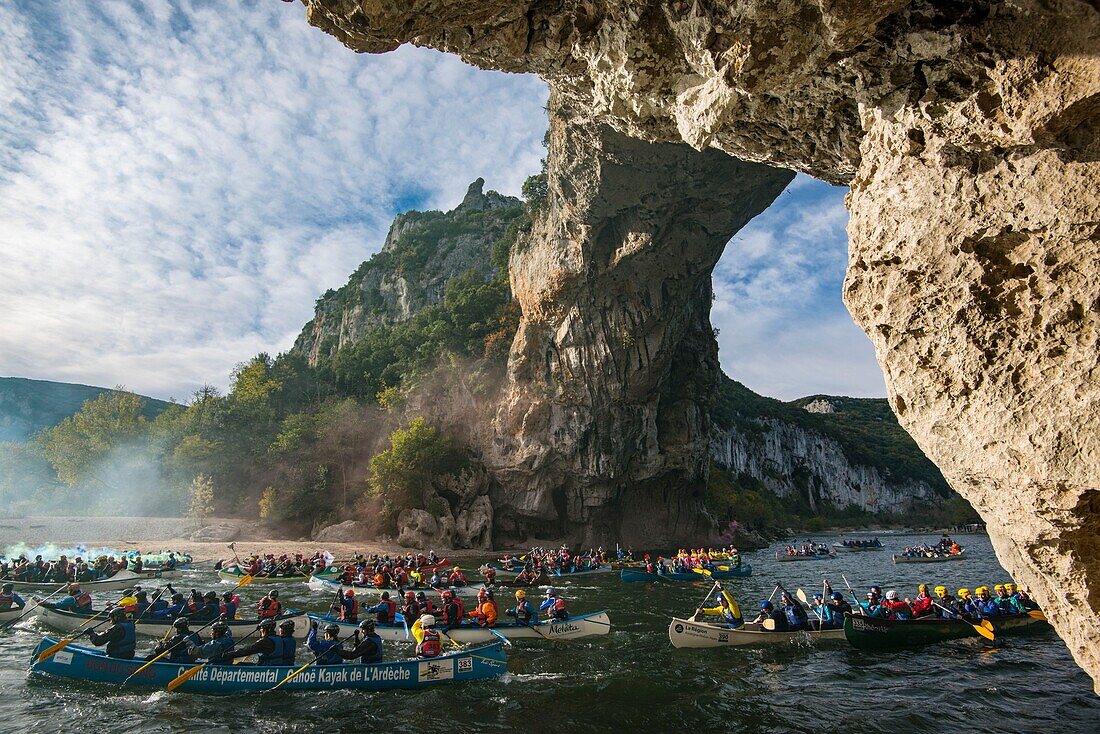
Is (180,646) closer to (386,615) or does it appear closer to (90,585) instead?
(386,615)

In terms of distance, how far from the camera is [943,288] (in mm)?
5594

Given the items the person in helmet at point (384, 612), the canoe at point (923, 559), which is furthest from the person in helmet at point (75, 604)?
the canoe at point (923, 559)

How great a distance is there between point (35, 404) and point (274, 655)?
15321 cm

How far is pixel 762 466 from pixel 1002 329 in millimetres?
98712

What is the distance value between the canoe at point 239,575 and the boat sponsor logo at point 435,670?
16.2 m

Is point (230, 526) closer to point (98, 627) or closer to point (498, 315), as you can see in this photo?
point (498, 315)

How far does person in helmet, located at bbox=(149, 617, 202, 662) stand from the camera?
10.9 m

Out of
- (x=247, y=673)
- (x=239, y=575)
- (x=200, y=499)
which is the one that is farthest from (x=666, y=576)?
(x=200, y=499)

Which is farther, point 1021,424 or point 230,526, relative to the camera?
point 230,526

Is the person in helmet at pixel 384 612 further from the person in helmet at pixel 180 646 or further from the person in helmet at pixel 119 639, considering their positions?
the person in helmet at pixel 119 639

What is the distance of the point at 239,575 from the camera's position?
23.4m

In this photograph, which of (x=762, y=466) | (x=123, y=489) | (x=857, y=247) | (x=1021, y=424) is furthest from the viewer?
(x=762, y=466)

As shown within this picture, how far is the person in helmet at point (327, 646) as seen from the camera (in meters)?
11.1

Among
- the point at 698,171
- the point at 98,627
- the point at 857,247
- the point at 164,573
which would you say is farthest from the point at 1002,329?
the point at 164,573
